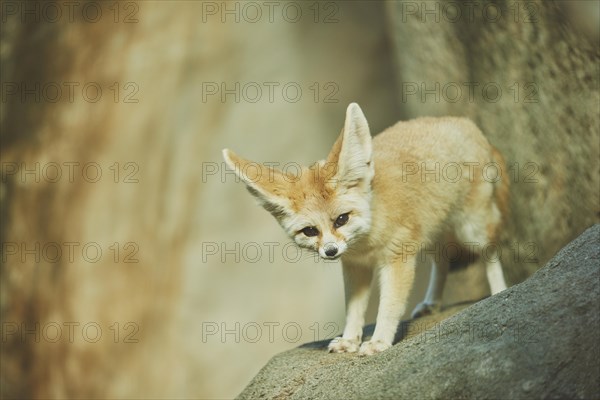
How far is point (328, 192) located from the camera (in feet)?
16.8

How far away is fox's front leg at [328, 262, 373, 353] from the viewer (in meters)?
5.37

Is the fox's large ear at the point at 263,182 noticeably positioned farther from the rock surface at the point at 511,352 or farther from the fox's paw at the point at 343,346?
the rock surface at the point at 511,352

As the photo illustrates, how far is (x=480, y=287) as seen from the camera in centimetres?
741

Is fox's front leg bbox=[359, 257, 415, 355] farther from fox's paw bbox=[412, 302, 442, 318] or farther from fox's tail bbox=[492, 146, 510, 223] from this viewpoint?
fox's tail bbox=[492, 146, 510, 223]

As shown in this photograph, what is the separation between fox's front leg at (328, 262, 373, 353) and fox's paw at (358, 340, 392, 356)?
241mm

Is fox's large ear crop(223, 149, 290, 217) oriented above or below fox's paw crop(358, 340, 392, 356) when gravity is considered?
above

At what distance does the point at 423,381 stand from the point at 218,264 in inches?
278

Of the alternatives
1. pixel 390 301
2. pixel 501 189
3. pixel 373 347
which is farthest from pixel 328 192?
pixel 501 189

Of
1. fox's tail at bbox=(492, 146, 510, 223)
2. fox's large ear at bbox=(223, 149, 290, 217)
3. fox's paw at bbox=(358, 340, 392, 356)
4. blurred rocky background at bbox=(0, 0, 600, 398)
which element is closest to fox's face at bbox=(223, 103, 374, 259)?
fox's large ear at bbox=(223, 149, 290, 217)

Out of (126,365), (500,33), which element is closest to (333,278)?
(126,365)

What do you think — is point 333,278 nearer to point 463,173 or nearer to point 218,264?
point 218,264

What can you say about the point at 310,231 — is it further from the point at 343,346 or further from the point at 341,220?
the point at 343,346

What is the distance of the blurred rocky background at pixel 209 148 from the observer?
22.3ft

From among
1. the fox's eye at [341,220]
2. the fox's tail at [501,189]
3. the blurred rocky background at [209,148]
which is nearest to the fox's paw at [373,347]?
the fox's eye at [341,220]
